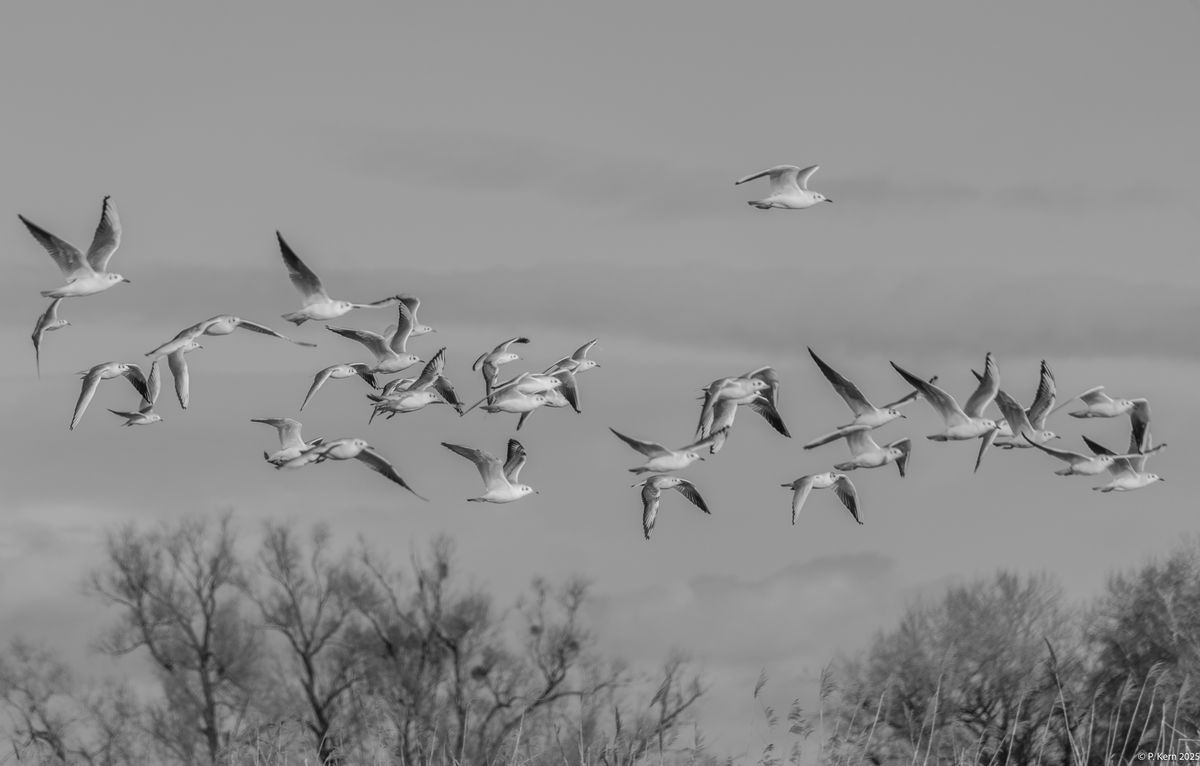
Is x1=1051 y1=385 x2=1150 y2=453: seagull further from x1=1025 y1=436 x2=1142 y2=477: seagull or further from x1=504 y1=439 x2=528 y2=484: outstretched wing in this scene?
x1=504 y1=439 x2=528 y2=484: outstretched wing

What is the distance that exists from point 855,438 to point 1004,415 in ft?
8.54

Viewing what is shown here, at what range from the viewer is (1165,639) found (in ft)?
117

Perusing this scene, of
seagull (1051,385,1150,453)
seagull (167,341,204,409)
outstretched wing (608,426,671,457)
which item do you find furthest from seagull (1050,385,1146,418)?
seagull (167,341,204,409)

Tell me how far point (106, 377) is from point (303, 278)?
124 inches

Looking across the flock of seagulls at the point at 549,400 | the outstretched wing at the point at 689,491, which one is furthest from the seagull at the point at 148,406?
the outstretched wing at the point at 689,491

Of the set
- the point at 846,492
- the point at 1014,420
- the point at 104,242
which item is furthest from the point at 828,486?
the point at 104,242

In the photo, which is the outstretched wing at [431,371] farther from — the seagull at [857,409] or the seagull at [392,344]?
the seagull at [857,409]

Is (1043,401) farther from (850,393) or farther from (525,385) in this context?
(525,385)

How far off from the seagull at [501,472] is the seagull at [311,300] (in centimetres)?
217

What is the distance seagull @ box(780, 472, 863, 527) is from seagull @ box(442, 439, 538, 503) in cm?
343

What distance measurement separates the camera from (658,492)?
894 inches

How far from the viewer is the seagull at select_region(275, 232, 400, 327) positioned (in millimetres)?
20422

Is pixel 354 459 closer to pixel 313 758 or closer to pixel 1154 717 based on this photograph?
pixel 313 758

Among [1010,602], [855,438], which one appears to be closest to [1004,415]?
[855,438]
